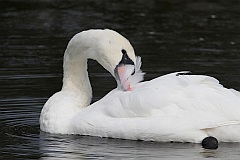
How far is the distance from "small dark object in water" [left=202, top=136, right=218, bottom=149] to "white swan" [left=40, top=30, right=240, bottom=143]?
A: 0.09 m

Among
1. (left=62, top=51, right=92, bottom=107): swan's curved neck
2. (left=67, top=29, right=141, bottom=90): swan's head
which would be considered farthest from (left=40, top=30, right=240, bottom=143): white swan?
(left=62, top=51, right=92, bottom=107): swan's curved neck

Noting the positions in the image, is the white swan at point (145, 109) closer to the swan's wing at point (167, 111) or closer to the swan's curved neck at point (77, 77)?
the swan's wing at point (167, 111)

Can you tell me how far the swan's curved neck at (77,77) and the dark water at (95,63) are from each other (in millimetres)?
556

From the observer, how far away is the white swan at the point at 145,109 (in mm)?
9153

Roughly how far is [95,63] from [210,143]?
518 centimetres

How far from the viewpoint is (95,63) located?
45.8 ft

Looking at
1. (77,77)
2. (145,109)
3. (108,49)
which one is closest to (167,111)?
(145,109)

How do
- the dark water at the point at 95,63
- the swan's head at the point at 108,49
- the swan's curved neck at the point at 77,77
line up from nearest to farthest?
the dark water at the point at 95,63 → the swan's head at the point at 108,49 → the swan's curved neck at the point at 77,77

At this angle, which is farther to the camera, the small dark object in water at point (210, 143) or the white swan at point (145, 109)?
the white swan at point (145, 109)

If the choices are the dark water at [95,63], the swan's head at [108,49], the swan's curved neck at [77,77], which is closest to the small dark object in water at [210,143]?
the dark water at [95,63]

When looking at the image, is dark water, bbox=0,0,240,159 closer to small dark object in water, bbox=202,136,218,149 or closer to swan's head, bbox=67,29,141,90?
→ small dark object in water, bbox=202,136,218,149

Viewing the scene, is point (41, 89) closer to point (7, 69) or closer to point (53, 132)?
point (7, 69)

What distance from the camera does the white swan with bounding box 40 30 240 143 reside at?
9.15 m

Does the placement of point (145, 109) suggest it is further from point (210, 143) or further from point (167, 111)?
point (210, 143)
